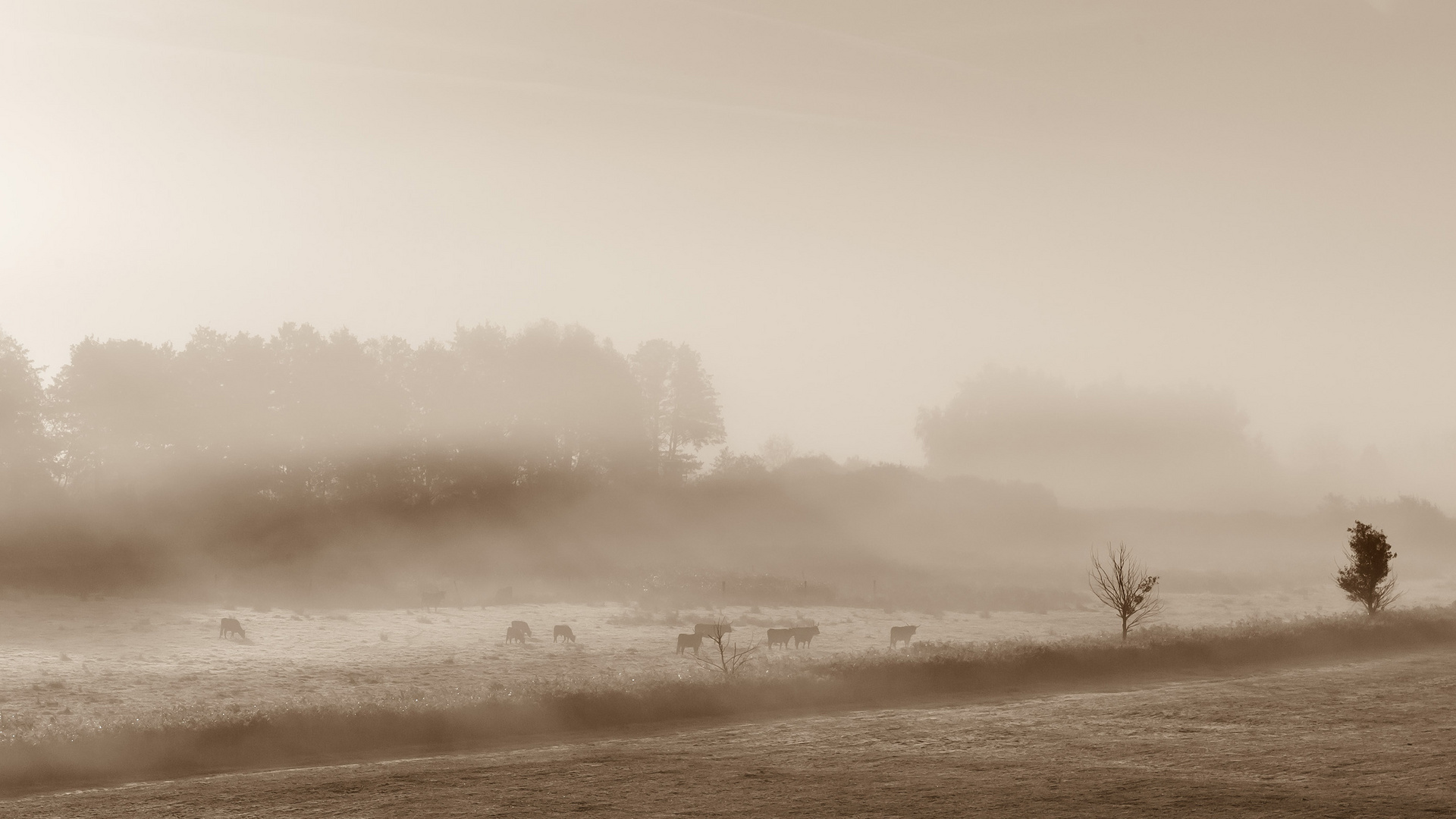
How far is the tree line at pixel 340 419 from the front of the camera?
5616cm

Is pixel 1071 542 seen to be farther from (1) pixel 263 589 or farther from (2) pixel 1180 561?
(1) pixel 263 589

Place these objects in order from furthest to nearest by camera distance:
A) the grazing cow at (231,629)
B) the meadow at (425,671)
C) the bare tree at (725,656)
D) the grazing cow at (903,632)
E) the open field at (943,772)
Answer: the grazing cow at (903,632) → the grazing cow at (231,629) → the bare tree at (725,656) → the meadow at (425,671) → the open field at (943,772)

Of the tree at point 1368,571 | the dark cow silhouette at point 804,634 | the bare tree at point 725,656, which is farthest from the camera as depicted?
the tree at point 1368,571

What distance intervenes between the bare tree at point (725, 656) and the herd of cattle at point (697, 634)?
0.40m

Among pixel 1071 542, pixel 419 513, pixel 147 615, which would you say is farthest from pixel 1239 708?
pixel 1071 542

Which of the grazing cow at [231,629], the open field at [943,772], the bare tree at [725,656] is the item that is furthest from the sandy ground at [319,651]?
the open field at [943,772]

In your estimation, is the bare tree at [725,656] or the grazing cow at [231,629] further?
the grazing cow at [231,629]

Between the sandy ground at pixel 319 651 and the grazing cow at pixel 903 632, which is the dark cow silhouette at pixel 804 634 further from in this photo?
the grazing cow at pixel 903 632

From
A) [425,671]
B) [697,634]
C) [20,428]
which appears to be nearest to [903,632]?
[697,634]

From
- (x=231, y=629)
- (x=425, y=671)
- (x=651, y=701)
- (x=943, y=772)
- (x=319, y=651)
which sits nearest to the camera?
(x=943, y=772)

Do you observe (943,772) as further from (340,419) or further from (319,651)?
(340,419)

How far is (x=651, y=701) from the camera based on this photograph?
2994 centimetres

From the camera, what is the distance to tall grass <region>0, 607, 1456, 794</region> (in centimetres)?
2328

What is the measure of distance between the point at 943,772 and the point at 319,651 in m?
27.3
